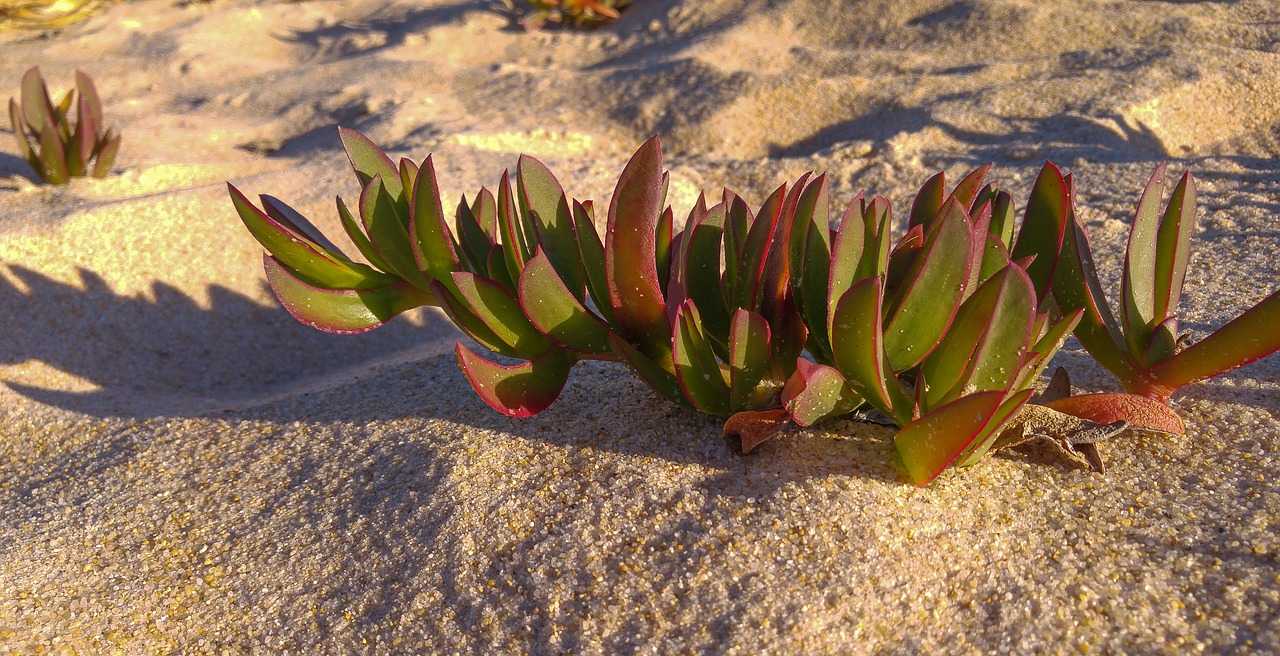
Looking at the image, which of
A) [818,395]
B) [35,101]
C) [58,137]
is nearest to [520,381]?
[818,395]

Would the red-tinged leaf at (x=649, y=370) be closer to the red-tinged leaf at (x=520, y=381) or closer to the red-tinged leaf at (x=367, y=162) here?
the red-tinged leaf at (x=520, y=381)

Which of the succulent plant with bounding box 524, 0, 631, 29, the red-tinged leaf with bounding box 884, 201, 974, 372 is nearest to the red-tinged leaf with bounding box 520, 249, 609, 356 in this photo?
the red-tinged leaf with bounding box 884, 201, 974, 372

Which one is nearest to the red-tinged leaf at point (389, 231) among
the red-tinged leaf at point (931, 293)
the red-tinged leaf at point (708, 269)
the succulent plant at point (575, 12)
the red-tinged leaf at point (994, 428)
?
the red-tinged leaf at point (708, 269)

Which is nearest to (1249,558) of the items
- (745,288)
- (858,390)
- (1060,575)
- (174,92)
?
(1060,575)

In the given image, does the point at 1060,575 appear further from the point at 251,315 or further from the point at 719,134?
the point at 719,134

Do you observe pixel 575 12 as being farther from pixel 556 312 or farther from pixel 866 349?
pixel 866 349

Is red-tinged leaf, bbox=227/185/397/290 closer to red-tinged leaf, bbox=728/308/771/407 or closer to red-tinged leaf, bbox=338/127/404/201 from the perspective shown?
red-tinged leaf, bbox=338/127/404/201
